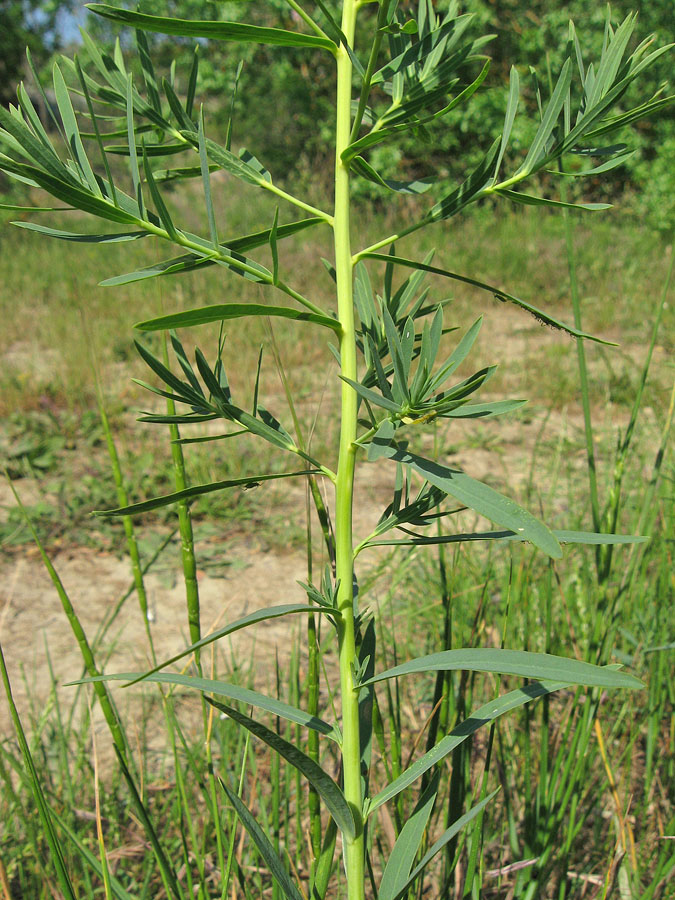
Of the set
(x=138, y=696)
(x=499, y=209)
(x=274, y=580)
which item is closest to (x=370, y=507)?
(x=274, y=580)

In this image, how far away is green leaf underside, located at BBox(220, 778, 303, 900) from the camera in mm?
507

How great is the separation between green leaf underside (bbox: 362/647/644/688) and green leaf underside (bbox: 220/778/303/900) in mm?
131

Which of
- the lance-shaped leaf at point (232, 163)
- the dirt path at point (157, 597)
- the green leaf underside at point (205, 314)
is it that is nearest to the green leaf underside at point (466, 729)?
the green leaf underside at point (205, 314)

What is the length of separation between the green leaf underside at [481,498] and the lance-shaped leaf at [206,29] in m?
0.26

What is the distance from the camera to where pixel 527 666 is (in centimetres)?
45

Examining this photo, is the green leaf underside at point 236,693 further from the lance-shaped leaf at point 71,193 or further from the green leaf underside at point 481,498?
the lance-shaped leaf at point 71,193

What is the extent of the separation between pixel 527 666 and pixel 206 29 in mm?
455

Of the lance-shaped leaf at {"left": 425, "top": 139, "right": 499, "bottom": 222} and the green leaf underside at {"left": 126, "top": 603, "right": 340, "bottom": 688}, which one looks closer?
the green leaf underside at {"left": 126, "top": 603, "right": 340, "bottom": 688}

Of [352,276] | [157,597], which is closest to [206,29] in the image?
[352,276]

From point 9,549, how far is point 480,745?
1.60 metres

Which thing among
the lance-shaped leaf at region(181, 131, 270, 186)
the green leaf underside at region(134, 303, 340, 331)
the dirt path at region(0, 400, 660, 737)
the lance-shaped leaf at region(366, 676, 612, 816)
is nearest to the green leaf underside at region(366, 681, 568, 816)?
the lance-shaped leaf at region(366, 676, 612, 816)

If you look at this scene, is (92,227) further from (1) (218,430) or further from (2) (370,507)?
(2) (370,507)

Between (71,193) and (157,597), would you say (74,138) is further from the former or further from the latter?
(157,597)

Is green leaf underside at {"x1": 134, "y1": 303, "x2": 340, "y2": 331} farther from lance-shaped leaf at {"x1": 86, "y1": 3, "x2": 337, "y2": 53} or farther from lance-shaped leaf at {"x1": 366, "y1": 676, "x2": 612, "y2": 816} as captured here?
lance-shaped leaf at {"x1": 366, "y1": 676, "x2": 612, "y2": 816}
